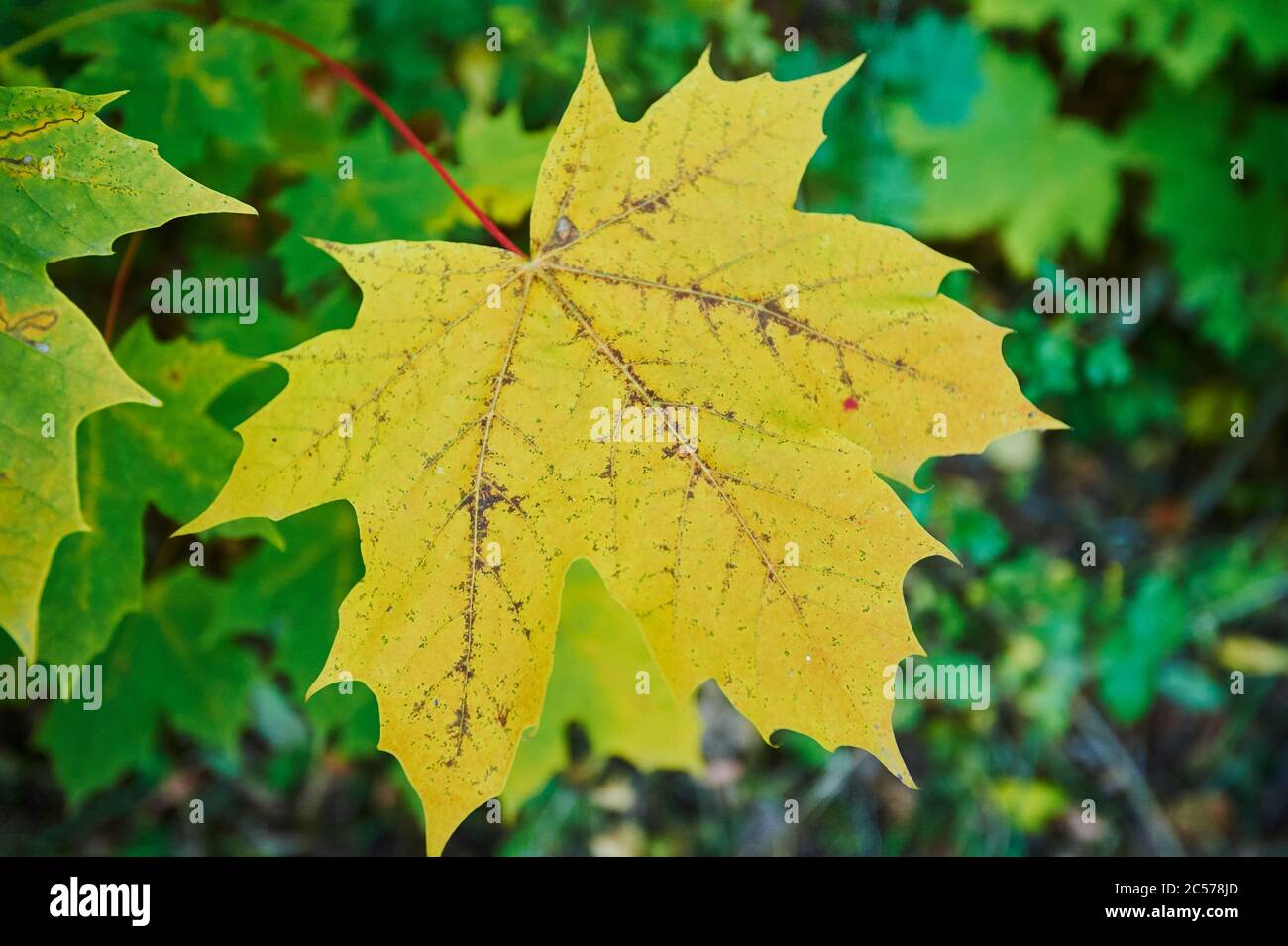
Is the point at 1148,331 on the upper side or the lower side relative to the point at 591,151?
upper

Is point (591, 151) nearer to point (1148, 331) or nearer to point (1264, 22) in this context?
point (1264, 22)

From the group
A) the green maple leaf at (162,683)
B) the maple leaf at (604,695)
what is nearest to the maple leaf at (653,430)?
the maple leaf at (604,695)

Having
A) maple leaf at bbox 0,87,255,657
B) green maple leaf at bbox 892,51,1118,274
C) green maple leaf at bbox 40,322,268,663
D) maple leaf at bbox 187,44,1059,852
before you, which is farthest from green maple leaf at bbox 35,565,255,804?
green maple leaf at bbox 892,51,1118,274

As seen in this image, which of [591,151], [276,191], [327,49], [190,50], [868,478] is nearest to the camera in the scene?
[868,478]

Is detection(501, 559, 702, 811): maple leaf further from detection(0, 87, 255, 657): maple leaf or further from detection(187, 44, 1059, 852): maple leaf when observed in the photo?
detection(0, 87, 255, 657): maple leaf
